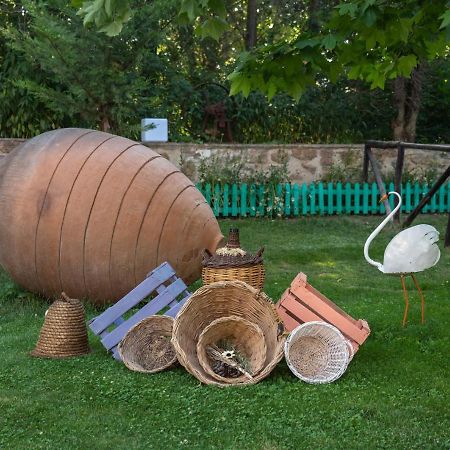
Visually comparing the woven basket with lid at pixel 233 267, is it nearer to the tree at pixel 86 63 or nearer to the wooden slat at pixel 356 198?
the tree at pixel 86 63

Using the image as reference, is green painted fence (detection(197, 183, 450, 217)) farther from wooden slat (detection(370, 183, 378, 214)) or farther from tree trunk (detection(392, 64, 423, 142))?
tree trunk (detection(392, 64, 423, 142))

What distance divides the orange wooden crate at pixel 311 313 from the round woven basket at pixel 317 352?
31 centimetres

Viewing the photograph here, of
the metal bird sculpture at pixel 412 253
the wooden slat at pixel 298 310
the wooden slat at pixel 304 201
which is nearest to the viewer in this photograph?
the wooden slat at pixel 298 310

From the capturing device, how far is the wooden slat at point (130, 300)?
16.9ft

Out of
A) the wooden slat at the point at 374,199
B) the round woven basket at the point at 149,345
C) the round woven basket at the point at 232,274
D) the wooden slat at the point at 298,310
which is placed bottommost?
Answer: the wooden slat at the point at 374,199

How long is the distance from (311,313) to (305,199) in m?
7.85

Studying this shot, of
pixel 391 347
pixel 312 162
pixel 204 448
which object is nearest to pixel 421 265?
pixel 391 347

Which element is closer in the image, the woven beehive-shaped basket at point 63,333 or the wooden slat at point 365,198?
the woven beehive-shaped basket at point 63,333

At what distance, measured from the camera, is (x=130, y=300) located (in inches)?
207

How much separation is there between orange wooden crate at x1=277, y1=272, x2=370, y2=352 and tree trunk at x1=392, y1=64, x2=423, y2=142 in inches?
429

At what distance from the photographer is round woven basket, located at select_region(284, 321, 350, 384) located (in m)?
4.50

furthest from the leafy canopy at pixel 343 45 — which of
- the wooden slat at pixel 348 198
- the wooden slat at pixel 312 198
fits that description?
the wooden slat at pixel 348 198

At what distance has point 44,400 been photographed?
4.22 metres

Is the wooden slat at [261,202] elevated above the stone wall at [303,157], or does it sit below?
below
